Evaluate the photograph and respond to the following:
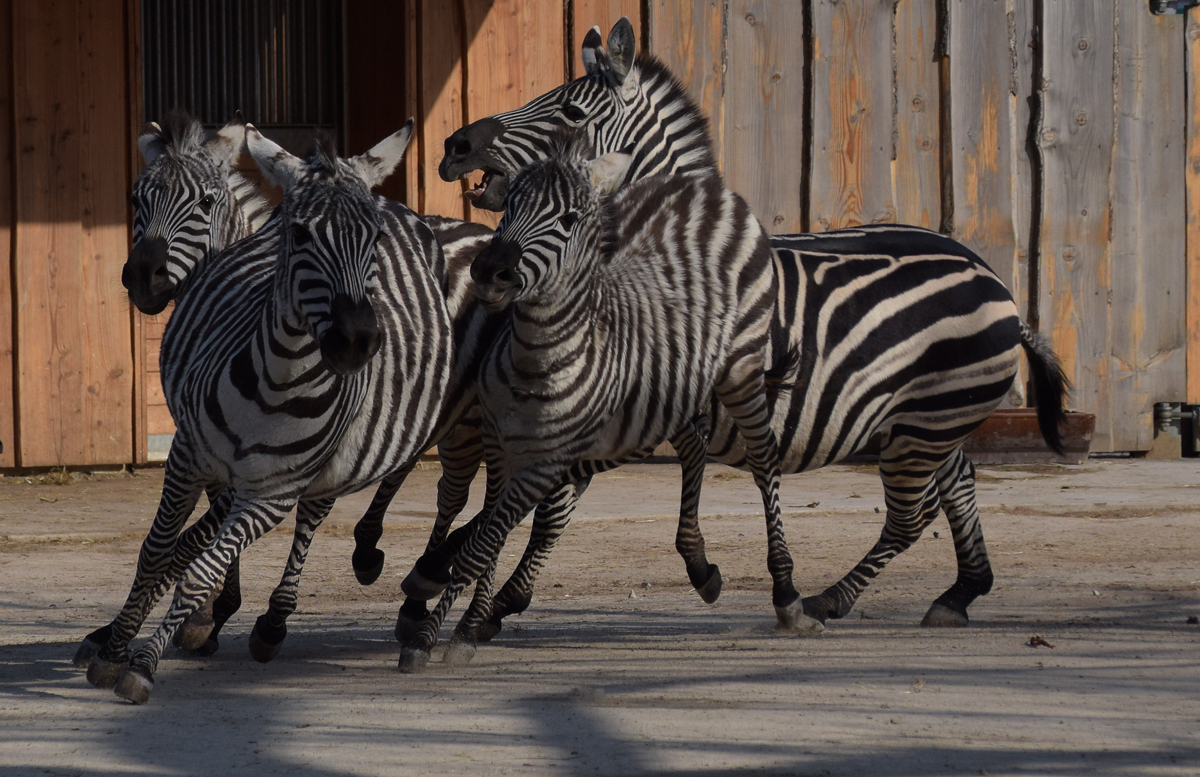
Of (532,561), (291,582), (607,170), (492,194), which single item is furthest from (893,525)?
(291,582)

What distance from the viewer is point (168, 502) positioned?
4.42 metres

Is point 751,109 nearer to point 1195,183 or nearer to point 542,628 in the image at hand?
point 1195,183

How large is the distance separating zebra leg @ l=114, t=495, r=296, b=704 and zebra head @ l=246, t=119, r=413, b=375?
1.81 ft

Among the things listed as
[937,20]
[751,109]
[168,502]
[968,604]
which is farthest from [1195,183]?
[168,502]

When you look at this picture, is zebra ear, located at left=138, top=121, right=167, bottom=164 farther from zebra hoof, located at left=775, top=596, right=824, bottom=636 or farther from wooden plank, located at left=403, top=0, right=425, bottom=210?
wooden plank, located at left=403, top=0, right=425, bottom=210

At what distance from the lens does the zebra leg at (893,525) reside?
5375 millimetres

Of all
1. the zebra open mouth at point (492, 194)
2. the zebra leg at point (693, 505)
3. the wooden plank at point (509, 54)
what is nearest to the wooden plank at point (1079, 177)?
the wooden plank at point (509, 54)

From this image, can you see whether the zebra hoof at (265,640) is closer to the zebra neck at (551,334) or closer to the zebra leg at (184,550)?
the zebra leg at (184,550)

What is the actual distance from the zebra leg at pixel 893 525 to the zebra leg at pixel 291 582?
6.01 ft

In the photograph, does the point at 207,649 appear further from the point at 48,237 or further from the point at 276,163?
the point at 48,237

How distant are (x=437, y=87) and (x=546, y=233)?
536cm

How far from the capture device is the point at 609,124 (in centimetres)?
553

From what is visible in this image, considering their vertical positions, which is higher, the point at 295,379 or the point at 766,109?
the point at 766,109

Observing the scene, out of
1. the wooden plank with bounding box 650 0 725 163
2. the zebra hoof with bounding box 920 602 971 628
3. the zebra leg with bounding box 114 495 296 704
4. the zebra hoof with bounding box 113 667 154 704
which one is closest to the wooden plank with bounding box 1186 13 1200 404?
the wooden plank with bounding box 650 0 725 163
